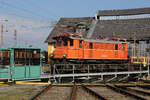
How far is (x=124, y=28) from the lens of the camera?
42.0m

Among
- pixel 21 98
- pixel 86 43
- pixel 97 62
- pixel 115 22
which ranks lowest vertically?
pixel 21 98

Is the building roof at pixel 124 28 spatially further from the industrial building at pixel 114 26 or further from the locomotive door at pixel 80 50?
the locomotive door at pixel 80 50

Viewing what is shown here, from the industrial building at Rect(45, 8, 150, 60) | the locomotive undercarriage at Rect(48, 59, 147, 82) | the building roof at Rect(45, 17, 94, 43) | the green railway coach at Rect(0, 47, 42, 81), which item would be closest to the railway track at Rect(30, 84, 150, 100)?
the green railway coach at Rect(0, 47, 42, 81)

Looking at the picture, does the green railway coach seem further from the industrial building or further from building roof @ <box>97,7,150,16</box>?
building roof @ <box>97,7,150,16</box>

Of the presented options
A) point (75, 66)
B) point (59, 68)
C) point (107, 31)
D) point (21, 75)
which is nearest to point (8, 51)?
point (21, 75)

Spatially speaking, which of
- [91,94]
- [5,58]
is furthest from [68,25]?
[91,94]

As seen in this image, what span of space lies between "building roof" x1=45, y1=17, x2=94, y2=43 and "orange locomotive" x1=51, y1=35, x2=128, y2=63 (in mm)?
20015

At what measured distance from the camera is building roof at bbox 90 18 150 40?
39.5 metres

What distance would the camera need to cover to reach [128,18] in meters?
45.7

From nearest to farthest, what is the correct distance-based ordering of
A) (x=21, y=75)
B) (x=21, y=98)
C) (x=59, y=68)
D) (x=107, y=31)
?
(x=21, y=98) → (x=21, y=75) → (x=59, y=68) → (x=107, y=31)

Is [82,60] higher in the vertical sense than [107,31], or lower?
lower

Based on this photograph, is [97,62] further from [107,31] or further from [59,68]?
[107,31]

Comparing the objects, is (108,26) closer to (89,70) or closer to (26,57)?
(89,70)

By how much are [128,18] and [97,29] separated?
833 cm
